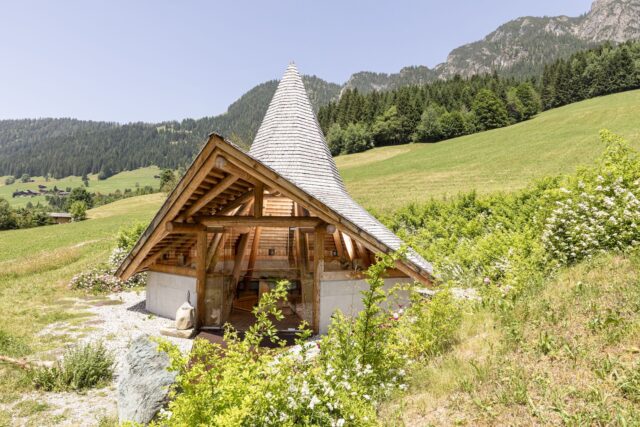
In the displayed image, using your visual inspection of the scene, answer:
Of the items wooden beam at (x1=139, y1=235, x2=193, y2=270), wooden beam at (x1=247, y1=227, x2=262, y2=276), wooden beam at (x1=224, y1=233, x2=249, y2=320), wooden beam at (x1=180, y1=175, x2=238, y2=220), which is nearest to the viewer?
wooden beam at (x1=180, y1=175, x2=238, y2=220)

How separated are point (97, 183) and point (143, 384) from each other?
19424cm

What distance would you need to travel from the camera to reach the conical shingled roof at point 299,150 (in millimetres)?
12133

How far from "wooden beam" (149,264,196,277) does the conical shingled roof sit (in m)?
3.95

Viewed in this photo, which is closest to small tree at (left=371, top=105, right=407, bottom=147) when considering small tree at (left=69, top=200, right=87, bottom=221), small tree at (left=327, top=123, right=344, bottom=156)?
small tree at (left=327, top=123, right=344, bottom=156)

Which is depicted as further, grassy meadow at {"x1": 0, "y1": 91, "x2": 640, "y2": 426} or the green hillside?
the green hillside

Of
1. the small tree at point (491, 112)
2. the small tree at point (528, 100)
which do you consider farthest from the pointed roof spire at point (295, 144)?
the small tree at point (528, 100)

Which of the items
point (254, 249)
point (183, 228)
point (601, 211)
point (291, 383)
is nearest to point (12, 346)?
point (183, 228)

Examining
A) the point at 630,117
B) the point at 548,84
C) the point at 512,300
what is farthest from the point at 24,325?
the point at 548,84

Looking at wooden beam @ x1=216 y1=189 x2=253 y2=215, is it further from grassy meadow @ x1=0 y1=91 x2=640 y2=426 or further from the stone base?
grassy meadow @ x1=0 y1=91 x2=640 y2=426

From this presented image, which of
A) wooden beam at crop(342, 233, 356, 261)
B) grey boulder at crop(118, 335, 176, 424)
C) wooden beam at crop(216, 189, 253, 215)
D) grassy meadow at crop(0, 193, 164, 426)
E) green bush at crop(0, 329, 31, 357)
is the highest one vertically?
wooden beam at crop(216, 189, 253, 215)

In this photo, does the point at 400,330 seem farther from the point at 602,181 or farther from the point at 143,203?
the point at 143,203

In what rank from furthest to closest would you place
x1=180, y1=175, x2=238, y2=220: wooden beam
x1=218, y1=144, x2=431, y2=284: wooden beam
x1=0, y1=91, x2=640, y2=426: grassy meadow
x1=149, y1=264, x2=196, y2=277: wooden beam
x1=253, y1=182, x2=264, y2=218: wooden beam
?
x1=149, y1=264, x2=196, y2=277: wooden beam → x1=253, y1=182, x2=264, y2=218: wooden beam → x1=180, y1=175, x2=238, y2=220: wooden beam → x1=218, y1=144, x2=431, y2=284: wooden beam → x1=0, y1=91, x2=640, y2=426: grassy meadow

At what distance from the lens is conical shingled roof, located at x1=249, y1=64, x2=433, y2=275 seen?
12133 mm

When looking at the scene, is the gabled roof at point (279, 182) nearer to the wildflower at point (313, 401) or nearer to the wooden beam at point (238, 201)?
the wooden beam at point (238, 201)
